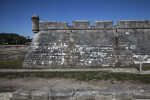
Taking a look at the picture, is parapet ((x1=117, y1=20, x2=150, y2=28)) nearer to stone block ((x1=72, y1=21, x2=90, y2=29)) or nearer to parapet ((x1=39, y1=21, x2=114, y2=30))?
parapet ((x1=39, y1=21, x2=114, y2=30))

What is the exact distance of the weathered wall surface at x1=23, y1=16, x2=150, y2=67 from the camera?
1107 cm

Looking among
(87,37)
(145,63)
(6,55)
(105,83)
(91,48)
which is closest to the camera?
(105,83)

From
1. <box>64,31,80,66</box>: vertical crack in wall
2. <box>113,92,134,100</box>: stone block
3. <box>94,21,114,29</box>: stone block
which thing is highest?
<box>94,21,114,29</box>: stone block

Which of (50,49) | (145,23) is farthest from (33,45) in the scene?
(145,23)

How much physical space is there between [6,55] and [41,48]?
18.5 ft

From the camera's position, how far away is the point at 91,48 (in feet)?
38.6

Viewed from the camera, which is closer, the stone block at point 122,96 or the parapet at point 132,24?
the stone block at point 122,96

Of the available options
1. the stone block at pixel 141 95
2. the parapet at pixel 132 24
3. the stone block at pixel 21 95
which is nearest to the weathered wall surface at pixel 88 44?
the parapet at pixel 132 24

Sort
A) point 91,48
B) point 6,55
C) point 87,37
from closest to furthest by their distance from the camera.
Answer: point 91,48 → point 87,37 → point 6,55

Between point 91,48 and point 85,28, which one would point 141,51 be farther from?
point 85,28

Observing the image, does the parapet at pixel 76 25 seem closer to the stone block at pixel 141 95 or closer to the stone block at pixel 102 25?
the stone block at pixel 102 25

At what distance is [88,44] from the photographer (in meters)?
12.1

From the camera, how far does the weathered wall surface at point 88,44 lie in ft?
36.3

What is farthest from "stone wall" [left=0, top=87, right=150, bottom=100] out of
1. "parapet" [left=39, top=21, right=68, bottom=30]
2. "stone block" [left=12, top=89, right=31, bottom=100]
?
"parapet" [left=39, top=21, right=68, bottom=30]
